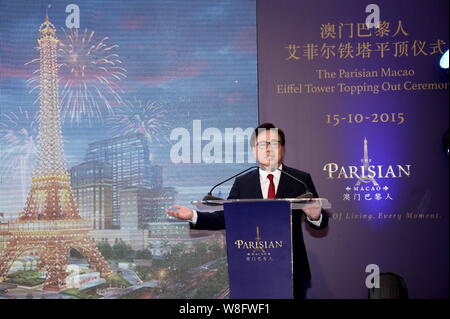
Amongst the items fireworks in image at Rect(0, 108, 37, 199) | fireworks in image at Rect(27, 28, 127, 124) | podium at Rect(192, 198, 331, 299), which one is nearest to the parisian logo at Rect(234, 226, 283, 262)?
podium at Rect(192, 198, 331, 299)

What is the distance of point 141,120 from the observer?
5.21 metres

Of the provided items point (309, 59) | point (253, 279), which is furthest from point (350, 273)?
point (253, 279)

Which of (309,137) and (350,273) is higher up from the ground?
(309,137)

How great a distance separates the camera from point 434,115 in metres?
5.12

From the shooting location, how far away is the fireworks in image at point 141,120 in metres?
5.20

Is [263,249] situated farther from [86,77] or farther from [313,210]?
[86,77]

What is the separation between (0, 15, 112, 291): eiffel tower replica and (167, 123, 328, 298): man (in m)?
1.70

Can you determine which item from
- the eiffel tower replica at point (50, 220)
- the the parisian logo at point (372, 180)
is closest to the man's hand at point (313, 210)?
the the parisian logo at point (372, 180)

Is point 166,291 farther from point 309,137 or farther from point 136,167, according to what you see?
point 309,137

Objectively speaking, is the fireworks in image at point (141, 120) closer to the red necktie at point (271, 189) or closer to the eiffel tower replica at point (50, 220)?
the eiffel tower replica at point (50, 220)

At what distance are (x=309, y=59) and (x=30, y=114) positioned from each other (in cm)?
244

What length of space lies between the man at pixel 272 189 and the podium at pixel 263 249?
0.57m

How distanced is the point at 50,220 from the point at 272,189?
7.36ft

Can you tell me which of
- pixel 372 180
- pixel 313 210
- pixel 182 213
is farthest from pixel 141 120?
pixel 313 210
